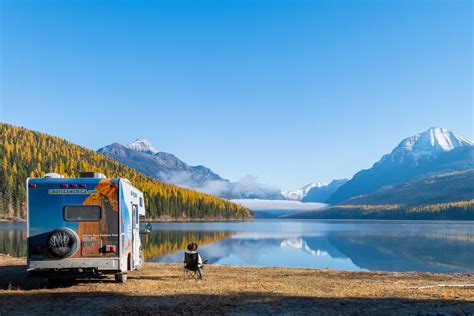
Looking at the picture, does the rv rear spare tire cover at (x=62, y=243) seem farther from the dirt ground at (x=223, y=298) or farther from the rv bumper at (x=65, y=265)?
the dirt ground at (x=223, y=298)

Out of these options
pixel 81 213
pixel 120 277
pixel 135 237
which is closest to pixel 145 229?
pixel 135 237

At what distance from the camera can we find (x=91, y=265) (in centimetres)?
1938

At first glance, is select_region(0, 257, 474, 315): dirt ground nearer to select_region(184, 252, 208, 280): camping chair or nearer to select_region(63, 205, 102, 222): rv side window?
select_region(184, 252, 208, 280): camping chair

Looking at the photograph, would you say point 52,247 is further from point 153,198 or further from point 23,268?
point 153,198

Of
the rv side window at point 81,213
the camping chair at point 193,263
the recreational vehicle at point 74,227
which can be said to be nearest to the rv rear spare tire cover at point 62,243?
the recreational vehicle at point 74,227

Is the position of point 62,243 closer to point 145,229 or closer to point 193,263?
point 193,263

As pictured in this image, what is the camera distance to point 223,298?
17047 millimetres

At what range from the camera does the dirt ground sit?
14.9 metres

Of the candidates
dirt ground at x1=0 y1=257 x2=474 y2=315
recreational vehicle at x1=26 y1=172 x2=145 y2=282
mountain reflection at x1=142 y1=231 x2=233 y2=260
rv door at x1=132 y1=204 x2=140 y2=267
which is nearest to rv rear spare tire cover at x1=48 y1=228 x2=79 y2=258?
recreational vehicle at x1=26 y1=172 x2=145 y2=282

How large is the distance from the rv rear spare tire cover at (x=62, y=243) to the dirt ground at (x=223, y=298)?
1.46 meters

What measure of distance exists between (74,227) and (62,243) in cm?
74

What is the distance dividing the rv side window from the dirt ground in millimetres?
2739

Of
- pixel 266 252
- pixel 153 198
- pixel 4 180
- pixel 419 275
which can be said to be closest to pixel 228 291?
pixel 419 275

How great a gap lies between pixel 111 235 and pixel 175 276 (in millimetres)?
6244
